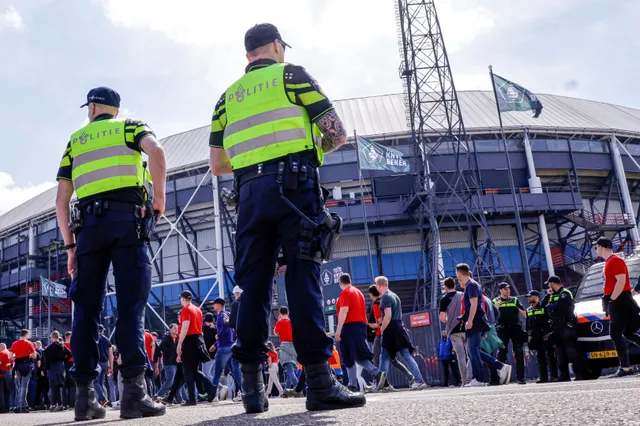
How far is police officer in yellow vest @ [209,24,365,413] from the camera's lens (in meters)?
3.24

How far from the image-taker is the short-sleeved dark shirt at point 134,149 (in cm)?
428

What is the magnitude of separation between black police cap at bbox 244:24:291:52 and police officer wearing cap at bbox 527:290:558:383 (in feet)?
22.7

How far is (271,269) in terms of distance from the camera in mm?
3447

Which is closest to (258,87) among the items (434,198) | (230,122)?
(230,122)

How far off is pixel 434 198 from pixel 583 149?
388 inches

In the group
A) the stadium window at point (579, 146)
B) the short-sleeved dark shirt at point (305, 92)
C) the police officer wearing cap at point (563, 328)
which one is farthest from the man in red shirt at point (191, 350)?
the stadium window at point (579, 146)

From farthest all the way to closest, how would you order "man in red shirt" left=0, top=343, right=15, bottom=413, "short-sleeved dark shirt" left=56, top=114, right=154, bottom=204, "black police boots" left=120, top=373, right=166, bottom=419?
"man in red shirt" left=0, top=343, right=15, bottom=413 < "short-sleeved dark shirt" left=56, top=114, right=154, bottom=204 < "black police boots" left=120, top=373, right=166, bottom=419

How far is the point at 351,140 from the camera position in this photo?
3192cm

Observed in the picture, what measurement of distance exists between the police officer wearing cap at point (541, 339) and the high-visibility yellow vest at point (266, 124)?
266 inches

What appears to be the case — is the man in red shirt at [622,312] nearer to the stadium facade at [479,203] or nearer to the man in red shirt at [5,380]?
the man in red shirt at [5,380]

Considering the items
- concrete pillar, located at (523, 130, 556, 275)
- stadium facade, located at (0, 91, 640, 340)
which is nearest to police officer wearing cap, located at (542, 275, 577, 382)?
stadium facade, located at (0, 91, 640, 340)

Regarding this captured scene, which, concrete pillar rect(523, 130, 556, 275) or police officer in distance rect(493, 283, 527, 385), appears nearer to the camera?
police officer in distance rect(493, 283, 527, 385)

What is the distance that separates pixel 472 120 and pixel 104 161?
32.4 m

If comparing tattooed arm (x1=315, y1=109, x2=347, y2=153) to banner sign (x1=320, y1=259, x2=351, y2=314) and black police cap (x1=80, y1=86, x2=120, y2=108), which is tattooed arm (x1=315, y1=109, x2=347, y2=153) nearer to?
black police cap (x1=80, y1=86, x2=120, y2=108)
